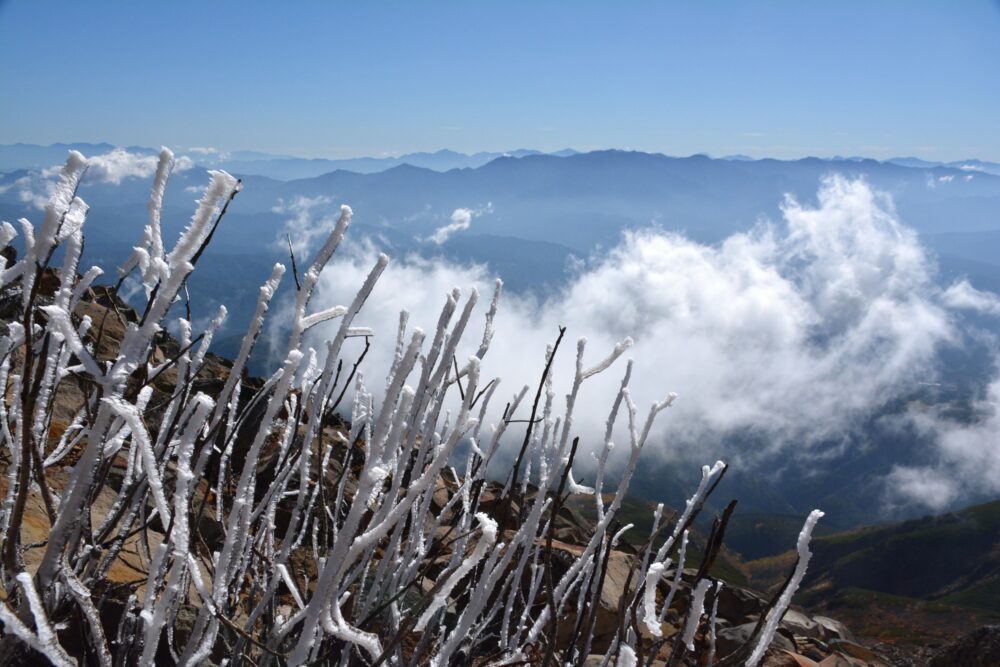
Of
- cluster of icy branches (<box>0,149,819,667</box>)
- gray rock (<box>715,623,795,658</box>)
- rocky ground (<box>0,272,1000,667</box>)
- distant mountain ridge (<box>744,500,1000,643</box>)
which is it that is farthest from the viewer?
distant mountain ridge (<box>744,500,1000,643</box>)

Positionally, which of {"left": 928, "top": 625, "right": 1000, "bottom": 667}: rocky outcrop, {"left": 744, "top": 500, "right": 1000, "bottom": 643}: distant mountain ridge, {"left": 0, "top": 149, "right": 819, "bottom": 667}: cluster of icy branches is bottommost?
{"left": 744, "top": 500, "right": 1000, "bottom": 643}: distant mountain ridge

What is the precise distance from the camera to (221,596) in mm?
1342

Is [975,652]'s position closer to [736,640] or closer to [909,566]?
[736,640]

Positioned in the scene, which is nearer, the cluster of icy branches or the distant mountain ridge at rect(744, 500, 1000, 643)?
the cluster of icy branches

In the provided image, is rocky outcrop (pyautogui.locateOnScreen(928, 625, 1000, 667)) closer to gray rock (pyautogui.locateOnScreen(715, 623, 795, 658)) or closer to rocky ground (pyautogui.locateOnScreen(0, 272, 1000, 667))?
rocky ground (pyautogui.locateOnScreen(0, 272, 1000, 667))

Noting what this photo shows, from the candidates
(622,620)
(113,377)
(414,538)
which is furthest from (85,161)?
(622,620)

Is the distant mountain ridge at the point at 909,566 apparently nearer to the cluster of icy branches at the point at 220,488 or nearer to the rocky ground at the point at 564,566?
the rocky ground at the point at 564,566

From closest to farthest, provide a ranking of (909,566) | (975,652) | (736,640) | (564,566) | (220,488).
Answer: (220,488)
(564,566)
(736,640)
(975,652)
(909,566)

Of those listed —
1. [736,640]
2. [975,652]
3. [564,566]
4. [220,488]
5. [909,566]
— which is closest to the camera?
[220,488]

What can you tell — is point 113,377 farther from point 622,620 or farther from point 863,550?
point 863,550

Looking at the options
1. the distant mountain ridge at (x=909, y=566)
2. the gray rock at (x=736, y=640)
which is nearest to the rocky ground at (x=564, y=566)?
the gray rock at (x=736, y=640)

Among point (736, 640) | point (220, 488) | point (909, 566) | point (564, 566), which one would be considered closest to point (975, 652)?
point (736, 640)

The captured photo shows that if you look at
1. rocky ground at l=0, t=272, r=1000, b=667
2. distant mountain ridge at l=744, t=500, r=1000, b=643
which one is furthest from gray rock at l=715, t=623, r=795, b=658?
distant mountain ridge at l=744, t=500, r=1000, b=643

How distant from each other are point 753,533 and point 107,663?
203011mm
